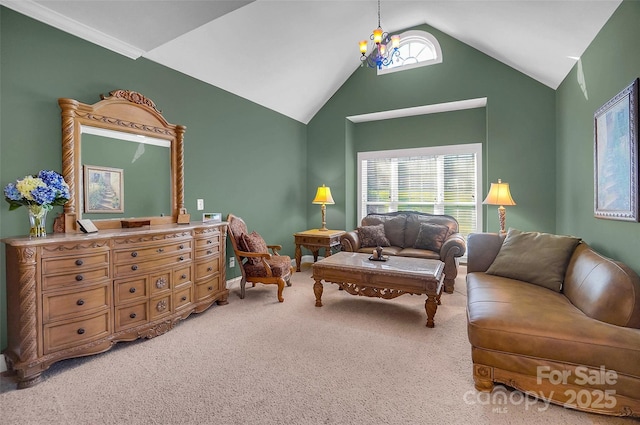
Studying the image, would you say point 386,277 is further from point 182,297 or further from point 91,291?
point 91,291

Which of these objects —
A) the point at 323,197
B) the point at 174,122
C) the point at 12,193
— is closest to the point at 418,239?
the point at 323,197

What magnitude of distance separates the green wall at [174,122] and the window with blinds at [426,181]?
136cm

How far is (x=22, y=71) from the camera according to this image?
89.8 inches

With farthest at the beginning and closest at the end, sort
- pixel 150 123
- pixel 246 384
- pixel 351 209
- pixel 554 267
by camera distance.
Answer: pixel 351 209 → pixel 150 123 → pixel 554 267 → pixel 246 384

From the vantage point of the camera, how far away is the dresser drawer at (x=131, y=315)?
241cm

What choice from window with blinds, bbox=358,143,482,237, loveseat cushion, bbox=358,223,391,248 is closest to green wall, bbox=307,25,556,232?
window with blinds, bbox=358,143,482,237

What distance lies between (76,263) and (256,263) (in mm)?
1825

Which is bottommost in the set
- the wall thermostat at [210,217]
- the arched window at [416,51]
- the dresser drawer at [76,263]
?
the dresser drawer at [76,263]

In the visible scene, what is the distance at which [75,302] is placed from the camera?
215cm

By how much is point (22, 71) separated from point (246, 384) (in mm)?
2904

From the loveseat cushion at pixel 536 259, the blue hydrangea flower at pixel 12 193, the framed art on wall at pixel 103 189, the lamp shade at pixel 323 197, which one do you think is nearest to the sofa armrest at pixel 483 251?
the loveseat cushion at pixel 536 259

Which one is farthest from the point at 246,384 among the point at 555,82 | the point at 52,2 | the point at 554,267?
the point at 555,82

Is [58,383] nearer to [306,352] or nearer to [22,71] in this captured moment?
[306,352]

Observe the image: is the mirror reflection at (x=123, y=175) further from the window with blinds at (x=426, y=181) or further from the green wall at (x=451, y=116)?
the window with blinds at (x=426, y=181)
